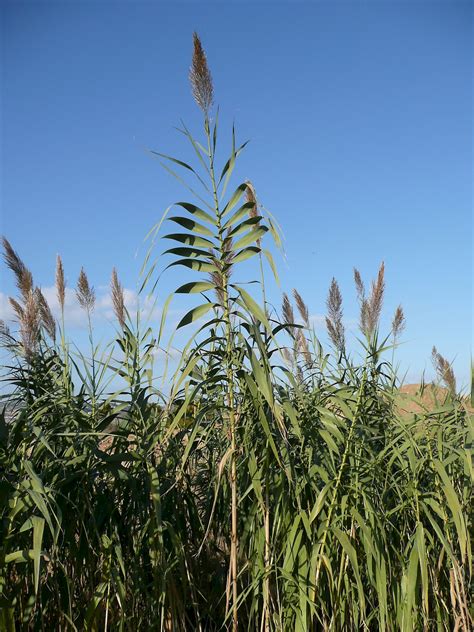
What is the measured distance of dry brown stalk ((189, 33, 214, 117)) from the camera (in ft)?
6.73

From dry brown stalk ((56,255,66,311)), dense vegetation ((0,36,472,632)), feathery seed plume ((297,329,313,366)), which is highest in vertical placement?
dry brown stalk ((56,255,66,311))

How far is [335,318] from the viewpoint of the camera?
3178 mm

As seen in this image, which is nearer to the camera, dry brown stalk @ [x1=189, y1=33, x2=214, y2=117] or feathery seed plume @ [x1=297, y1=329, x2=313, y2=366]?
dry brown stalk @ [x1=189, y1=33, x2=214, y2=117]

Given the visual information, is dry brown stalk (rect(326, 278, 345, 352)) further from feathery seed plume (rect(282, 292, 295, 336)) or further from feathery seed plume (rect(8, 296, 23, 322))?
feathery seed plume (rect(8, 296, 23, 322))

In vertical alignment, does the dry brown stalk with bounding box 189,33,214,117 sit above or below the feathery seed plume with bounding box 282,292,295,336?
above

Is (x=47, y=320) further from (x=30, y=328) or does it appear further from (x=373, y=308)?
(x=373, y=308)

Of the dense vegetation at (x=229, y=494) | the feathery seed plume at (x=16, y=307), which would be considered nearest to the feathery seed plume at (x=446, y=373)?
the dense vegetation at (x=229, y=494)

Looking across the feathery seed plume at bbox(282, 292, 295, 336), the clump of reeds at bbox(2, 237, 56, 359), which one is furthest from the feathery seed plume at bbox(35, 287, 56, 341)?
the feathery seed plume at bbox(282, 292, 295, 336)

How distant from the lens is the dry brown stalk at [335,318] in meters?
2.94

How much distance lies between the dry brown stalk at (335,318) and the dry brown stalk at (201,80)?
4.08ft

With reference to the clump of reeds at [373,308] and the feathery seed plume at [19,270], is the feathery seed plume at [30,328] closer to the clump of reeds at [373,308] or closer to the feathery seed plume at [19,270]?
the feathery seed plume at [19,270]

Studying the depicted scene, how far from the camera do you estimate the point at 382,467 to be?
244 cm

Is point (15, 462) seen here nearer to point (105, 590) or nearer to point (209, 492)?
point (105, 590)

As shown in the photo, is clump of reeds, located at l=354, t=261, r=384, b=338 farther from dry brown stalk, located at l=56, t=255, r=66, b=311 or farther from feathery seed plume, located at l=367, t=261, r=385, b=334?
dry brown stalk, located at l=56, t=255, r=66, b=311
